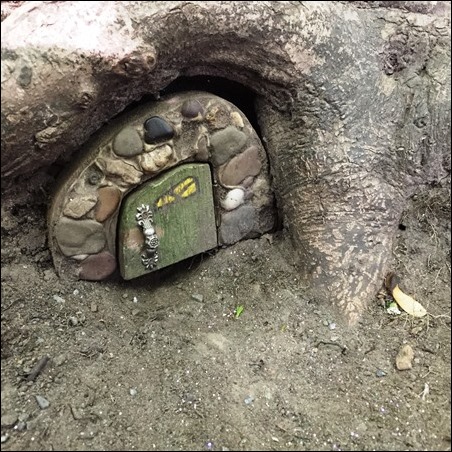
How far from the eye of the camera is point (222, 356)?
5.79 feet

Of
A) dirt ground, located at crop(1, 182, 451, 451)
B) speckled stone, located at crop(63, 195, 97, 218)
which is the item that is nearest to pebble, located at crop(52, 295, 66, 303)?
dirt ground, located at crop(1, 182, 451, 451)

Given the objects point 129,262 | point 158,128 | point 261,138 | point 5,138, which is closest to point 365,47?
point 261,138

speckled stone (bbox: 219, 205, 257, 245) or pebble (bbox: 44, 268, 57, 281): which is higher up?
pebble (bbox: 44, 268, 57, 281)

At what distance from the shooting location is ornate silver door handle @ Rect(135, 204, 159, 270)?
1863 millimetres

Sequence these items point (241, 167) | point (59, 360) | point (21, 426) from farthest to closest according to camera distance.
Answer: point (241, 167) → point (59, 360) → point (21, 426)

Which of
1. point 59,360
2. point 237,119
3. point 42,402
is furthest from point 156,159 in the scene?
point 42,402

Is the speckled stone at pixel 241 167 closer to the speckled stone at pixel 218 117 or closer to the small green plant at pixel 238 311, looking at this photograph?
the speckled stone at pixel 218 117

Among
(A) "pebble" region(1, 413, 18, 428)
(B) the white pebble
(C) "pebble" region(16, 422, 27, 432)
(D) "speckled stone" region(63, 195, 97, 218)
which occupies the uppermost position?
(D) "speckled stone" region(63, 195, 97, 218)

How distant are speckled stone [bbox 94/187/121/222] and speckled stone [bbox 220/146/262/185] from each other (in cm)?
38

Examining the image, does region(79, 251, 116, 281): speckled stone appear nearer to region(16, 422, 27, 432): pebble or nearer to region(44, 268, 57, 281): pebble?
region(44, 268, 57, 281): pebble

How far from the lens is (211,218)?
6.66 feet

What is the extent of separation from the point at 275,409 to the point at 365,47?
1181 millimetres

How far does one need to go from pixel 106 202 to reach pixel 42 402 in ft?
2.00

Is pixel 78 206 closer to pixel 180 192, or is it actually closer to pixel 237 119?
pixel 180 192
